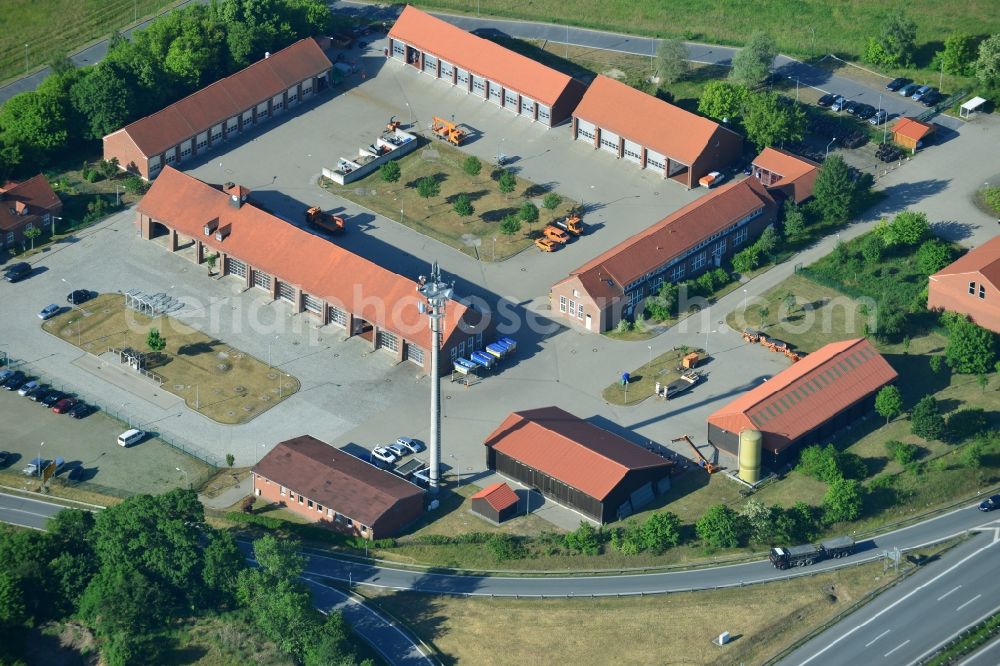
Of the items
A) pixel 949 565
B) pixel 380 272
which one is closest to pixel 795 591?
pixel 949 565

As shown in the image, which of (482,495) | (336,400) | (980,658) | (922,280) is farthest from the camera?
(922,280)

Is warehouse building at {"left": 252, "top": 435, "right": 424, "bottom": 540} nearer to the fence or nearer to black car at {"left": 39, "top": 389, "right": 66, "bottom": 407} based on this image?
the fence

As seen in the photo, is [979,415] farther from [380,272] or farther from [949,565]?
[380,272]

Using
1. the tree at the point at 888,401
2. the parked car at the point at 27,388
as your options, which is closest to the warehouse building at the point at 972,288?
the tree at the point at 888,401

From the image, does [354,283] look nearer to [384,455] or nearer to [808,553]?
[384,455]

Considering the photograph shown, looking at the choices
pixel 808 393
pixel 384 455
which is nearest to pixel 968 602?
pixel 808 393

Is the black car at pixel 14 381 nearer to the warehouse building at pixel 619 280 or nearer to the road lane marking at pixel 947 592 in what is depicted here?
the warehouse building at pixel 619 280

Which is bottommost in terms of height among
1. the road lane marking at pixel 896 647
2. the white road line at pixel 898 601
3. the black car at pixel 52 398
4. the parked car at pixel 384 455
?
the road lane marking at pixel 896 647
